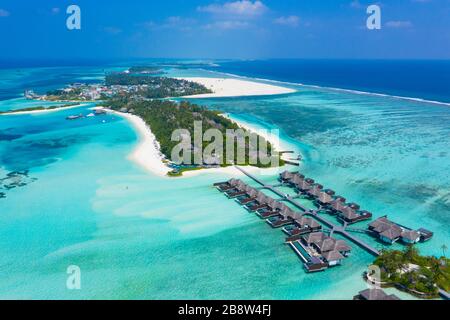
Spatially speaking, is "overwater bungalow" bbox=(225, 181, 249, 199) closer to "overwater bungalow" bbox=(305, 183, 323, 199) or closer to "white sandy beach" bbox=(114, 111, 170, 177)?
"overwater bungalow" bbox=(305, 183, 323, 199)

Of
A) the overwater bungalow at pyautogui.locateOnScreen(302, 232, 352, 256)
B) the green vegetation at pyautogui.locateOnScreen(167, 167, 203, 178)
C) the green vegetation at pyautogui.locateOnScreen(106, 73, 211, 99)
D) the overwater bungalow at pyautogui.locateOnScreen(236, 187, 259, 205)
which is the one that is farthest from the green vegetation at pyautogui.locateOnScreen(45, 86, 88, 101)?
the overwater bungalow at pyautogui.locateOnScreen(302, 232, 352, 256)

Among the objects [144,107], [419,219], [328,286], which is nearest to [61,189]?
[328,286]

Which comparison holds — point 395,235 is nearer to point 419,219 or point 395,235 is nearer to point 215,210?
point 419,219

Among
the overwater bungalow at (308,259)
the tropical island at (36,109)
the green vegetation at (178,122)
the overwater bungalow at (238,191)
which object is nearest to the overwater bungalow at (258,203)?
the overwater bungalow at (238,191)

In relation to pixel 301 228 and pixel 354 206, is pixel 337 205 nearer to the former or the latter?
pixel 354 206

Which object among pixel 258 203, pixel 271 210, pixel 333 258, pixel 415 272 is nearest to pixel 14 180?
pixel 258 203

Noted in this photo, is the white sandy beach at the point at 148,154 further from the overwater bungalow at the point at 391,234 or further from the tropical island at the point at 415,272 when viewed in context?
the tropical island at the point at 415,272

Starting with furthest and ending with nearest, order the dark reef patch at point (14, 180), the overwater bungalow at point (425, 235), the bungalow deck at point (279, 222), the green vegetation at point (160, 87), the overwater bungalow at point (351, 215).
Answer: the green vegetation at point (160, 87) → the dark reef patch at point (14, 180) → the overwater bungalow at point (351, 215) → the bungalow deck at point (279, 222) → the overwater bungalow at point (425, 235)
